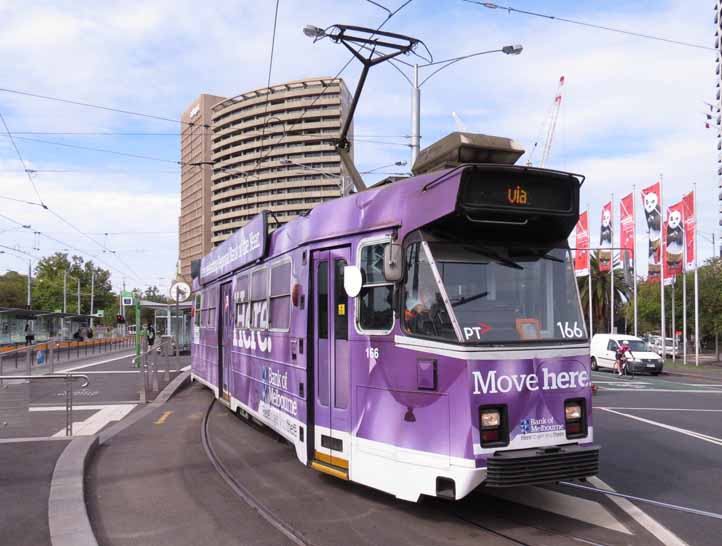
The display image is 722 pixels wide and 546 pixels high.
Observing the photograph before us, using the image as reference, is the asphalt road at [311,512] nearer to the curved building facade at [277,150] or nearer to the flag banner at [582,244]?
the flag banner at [582,244]

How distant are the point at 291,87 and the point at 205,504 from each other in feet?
348

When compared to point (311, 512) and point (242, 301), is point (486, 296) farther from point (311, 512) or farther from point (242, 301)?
point (242, 301)

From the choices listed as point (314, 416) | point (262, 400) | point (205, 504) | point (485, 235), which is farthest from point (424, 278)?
point (262, 400)

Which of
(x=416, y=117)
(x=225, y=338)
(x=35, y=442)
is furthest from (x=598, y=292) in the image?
(x=35, y=442)

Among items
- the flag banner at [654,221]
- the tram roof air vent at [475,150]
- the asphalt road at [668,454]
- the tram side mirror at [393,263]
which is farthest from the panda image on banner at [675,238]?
the tram side mirror at [393,263]

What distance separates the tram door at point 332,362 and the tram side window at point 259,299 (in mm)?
2260

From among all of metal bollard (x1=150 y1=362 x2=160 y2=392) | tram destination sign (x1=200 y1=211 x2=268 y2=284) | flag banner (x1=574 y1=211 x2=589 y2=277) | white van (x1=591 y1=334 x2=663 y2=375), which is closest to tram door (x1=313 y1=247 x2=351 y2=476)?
tram destination sign (x1=200 y1=211 x2=268 y2=284)

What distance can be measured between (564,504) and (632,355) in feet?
79.0

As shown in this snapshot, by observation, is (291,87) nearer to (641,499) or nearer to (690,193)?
(690,193)

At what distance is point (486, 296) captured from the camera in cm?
600

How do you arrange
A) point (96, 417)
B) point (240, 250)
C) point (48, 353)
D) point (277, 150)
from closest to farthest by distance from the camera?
point (240, 250) → point (96, 417) → point (48, 353) → point (277, 150)

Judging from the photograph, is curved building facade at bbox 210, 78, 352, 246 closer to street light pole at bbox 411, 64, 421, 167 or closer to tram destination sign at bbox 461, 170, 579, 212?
street light pole at bbox 411, 64, 421, 167

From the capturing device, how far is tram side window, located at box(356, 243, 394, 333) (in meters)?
6.44

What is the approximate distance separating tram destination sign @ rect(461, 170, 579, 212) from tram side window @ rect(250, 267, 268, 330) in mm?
4525
